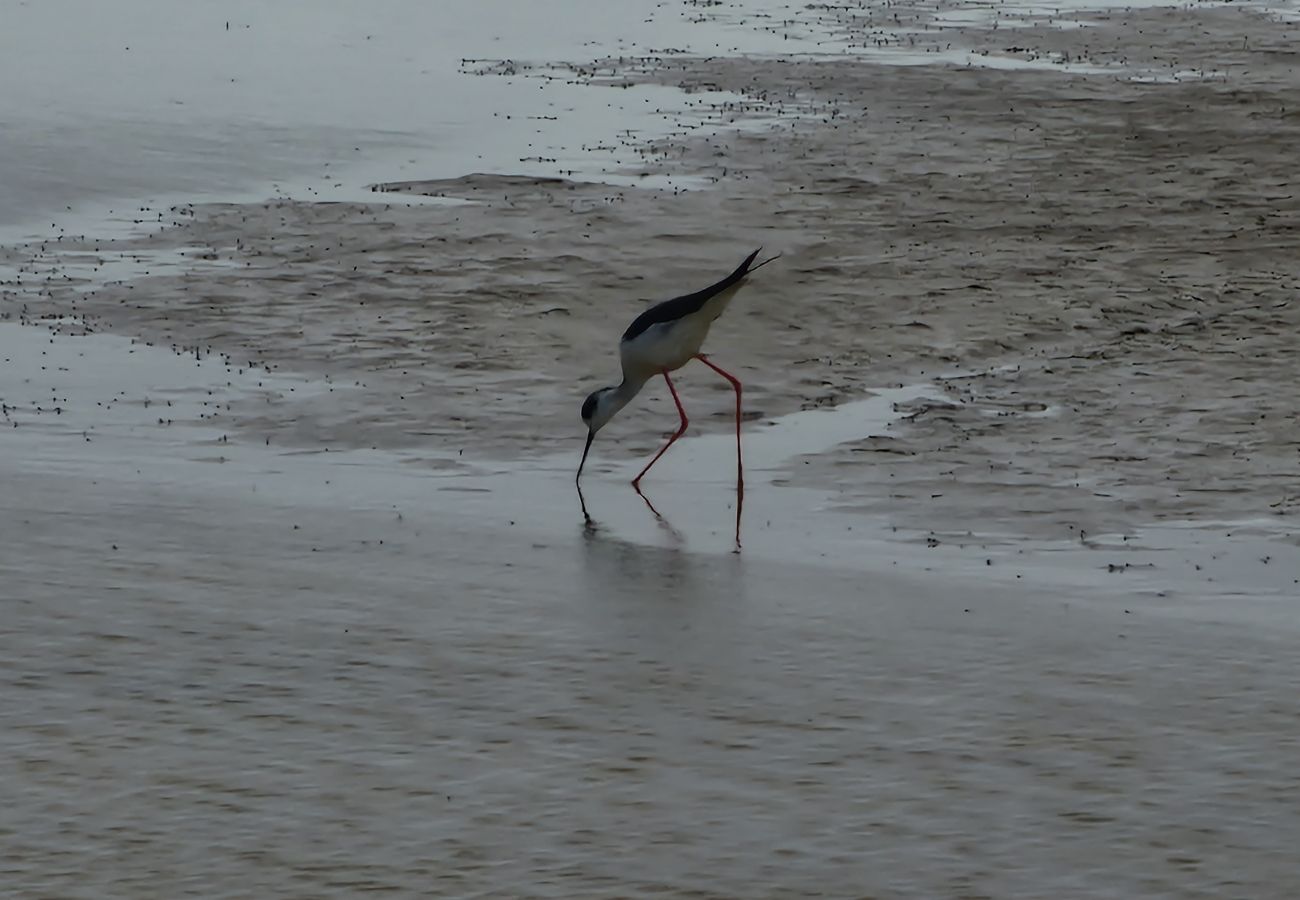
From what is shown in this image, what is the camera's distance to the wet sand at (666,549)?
5699mm

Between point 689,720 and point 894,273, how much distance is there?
7192 millimetres

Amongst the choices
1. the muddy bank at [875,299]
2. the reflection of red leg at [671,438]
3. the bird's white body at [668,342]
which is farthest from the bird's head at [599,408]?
the muddy bank at [875,299]

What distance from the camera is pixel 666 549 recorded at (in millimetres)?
8641

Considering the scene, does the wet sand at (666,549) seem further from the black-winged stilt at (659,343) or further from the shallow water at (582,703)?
the black-winged stilt at (659,343)

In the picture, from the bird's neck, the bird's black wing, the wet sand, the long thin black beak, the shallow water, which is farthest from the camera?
the bird's neck

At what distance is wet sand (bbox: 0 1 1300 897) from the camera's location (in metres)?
5.70

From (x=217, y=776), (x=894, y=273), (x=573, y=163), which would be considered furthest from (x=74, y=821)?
(x=573, y=163)

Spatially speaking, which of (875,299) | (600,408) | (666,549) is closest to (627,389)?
(600,408)

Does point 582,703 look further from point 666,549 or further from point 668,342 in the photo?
point 668,342

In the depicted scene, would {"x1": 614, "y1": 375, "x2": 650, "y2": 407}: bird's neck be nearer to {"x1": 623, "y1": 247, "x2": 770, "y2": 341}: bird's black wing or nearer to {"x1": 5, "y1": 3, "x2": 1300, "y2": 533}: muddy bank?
{"x1": 623, "y1": 247, "x2": 770, "y2": 341}: bird's black wing

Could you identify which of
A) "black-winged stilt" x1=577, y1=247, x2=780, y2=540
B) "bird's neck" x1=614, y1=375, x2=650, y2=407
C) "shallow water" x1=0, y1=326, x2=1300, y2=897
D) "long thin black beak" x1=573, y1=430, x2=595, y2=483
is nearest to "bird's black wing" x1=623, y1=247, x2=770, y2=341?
"black-winged stilt" x1=577, y1=247, x2=780, y2=540

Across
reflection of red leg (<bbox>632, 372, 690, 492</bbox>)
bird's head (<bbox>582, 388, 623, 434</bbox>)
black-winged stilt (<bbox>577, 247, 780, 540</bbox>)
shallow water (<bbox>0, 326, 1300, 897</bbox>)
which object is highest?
black-winged stilt (<bbox>577, 247, 780, 540</bbox>)

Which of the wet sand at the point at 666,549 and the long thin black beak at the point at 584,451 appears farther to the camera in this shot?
the long thin black beak at the point at 584,451

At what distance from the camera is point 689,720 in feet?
21.5
